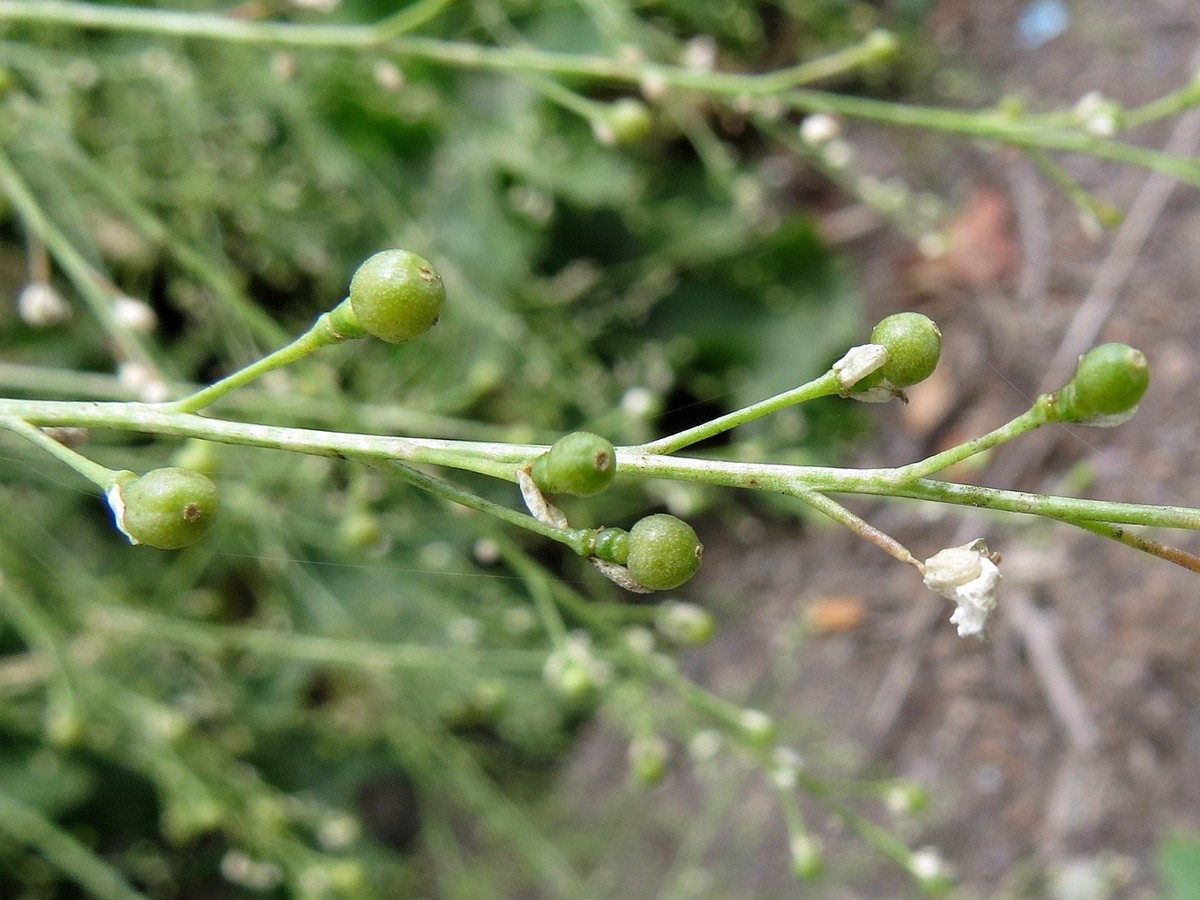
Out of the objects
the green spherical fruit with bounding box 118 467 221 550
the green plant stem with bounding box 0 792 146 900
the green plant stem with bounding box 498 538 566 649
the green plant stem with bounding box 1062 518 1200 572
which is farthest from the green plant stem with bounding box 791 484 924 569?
the green plant stem with bounding box 0 792 146 900

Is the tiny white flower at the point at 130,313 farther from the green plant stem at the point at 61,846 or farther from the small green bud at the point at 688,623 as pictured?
the green plant stem at the point at 61,846

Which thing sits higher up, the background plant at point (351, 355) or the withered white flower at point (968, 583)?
the background plant at point (351, 355)

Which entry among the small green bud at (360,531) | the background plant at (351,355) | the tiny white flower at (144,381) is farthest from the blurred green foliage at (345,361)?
the small green bud at (360,531)

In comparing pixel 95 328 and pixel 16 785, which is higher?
pixel 95 328

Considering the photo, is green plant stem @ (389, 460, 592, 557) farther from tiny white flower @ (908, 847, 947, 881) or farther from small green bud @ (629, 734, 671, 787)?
tiny white flower @ (908, 847, 947, 881)

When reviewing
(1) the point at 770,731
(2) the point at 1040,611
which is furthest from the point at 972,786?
(1) the point at 770,731

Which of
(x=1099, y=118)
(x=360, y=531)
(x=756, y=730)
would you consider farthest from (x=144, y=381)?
(x=1099, y=118)

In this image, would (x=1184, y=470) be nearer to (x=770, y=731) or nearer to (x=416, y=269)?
(x=770, y=731)

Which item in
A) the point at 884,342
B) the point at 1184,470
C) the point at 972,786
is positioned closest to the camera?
the point at 884,342
